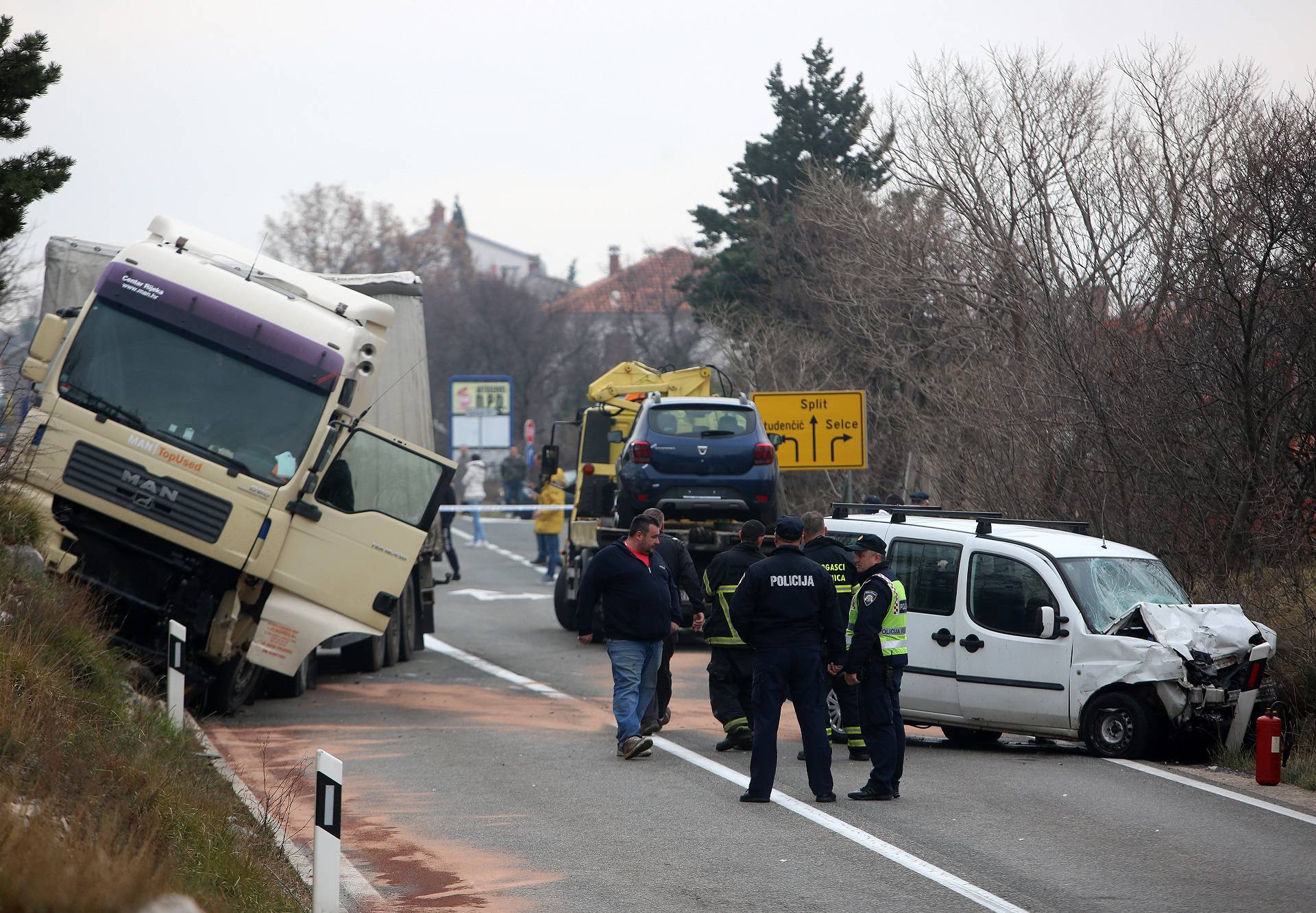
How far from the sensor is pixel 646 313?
3046 inches

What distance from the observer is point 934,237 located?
83.9 ft

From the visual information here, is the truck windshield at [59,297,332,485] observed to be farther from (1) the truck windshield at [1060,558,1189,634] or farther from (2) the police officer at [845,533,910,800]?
(1) the truck windshield at [1060,558,1189,634]

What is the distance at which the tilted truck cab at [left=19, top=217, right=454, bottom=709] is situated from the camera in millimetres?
12281

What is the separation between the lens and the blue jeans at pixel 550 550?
2965cm

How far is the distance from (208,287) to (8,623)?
13.2ft

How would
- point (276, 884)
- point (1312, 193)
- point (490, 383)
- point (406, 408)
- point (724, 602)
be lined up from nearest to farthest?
point (276, 884) → point (724, 602) → point (1312, 193) → point (406, 408) → point (490, 383)

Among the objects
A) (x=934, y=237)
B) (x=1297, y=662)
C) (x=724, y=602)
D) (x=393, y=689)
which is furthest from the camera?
(x=934, y=237)

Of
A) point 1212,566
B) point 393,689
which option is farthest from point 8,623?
point 1212,566

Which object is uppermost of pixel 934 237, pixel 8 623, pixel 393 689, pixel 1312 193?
pixel 934 237

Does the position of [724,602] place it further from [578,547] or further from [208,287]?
[578,547]

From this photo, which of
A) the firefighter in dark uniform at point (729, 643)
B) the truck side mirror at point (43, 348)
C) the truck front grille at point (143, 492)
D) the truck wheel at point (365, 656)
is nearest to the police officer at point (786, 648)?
the firefighter in dark uniform at point (729, 643)

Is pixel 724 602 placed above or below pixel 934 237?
below

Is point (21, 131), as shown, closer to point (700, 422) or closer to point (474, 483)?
point (700, 422)

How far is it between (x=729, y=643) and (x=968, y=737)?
272cm
